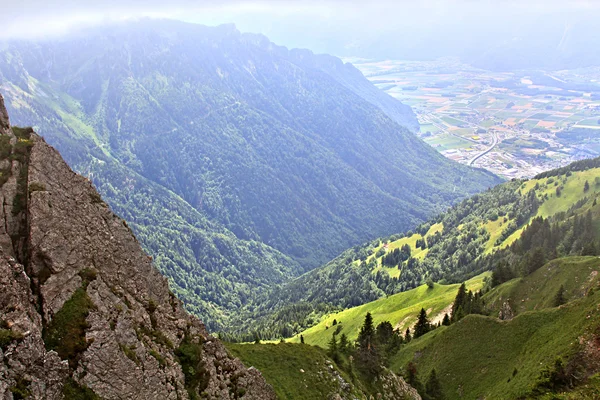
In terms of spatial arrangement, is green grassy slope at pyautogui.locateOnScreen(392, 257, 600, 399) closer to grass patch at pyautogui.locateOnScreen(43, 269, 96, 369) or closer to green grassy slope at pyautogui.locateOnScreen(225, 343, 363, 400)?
green grassy slope at pyautogui.locateOnScreen(225, 343, 363, 400)

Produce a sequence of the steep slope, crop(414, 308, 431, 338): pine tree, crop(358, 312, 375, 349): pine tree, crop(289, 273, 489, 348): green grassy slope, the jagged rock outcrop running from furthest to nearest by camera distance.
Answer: crop(289, 273, 489, 348): green grassy slope, crop(414, 308, 431, 338): pine tree, the jagged rock outcrop, crop(358, 312, 375, 349): pine tree, the steep slope

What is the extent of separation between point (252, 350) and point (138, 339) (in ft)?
143

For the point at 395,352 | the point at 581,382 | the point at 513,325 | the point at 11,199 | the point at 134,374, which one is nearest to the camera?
the point at 134,374

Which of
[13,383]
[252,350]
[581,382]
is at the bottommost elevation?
[581,382]

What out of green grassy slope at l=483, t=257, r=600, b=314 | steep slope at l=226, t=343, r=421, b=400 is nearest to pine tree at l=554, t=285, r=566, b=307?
green grassy slope at l=483, t=257, r=600, b=314

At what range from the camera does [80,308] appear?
42.4 m

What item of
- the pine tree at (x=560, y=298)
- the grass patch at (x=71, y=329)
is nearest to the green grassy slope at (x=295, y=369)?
the grass patch at (x=71, y=329)

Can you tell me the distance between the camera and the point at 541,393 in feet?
224

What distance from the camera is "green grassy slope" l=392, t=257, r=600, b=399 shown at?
260 feet

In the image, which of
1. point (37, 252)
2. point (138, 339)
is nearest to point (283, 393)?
point (138, 339)

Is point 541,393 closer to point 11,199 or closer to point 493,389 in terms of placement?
point 493,389

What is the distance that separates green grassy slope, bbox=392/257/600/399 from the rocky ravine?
55559 mm

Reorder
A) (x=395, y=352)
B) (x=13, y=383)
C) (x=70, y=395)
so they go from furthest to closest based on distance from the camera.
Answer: (x=395, y=352)
(x=70, y=395)
(x=13, y=383)

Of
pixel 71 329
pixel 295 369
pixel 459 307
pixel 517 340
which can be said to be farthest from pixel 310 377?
pixel 459 307
